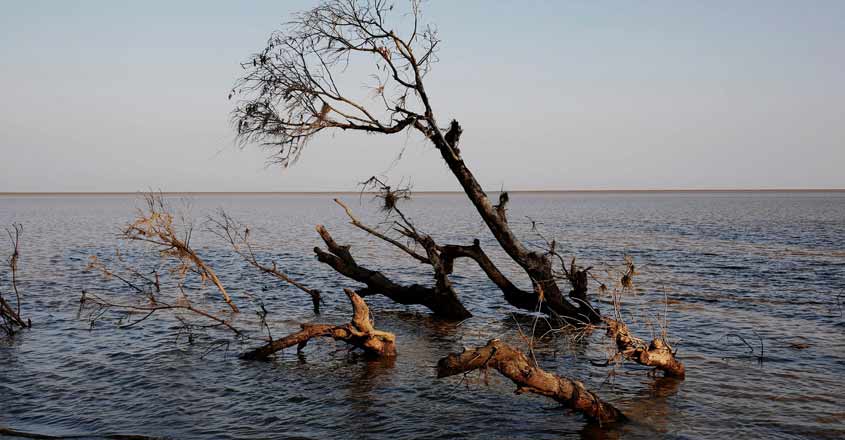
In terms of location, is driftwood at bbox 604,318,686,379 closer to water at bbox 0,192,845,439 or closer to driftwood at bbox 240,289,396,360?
water at bbox 0,192,845,439

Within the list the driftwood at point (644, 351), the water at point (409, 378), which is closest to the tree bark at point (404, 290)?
the water at point (409, 378)

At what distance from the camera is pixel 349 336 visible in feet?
45.1

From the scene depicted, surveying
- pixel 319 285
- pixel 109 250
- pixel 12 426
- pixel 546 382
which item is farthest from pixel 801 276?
pixel 109 250

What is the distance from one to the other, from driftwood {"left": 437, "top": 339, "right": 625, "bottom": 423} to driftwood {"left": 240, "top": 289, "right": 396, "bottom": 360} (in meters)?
4.54

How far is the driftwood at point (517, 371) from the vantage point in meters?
9.03

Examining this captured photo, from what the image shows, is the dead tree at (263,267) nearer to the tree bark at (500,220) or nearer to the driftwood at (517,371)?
the tree bark at (500,220)

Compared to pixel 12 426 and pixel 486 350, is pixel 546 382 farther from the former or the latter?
pixel 12 426

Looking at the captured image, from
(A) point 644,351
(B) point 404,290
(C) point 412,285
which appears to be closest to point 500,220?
(C) point 412,285

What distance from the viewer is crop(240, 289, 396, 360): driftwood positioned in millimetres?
13414

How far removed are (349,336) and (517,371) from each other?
17.8ft

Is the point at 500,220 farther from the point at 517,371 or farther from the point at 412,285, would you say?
the point at 517,371

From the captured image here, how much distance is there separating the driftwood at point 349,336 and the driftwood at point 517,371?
454 cm

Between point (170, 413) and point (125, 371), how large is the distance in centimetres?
287

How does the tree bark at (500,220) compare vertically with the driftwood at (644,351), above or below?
above
